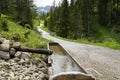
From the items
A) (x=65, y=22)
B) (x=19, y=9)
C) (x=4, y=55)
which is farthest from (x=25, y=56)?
(x=19, y=9)

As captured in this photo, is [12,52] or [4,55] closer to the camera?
[4,55]

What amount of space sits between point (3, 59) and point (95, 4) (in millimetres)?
51883

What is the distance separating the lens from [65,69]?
42.0 feet

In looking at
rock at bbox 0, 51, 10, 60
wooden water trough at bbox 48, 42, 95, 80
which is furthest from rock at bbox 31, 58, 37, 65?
rock at bbox 0, 51, 10, 60

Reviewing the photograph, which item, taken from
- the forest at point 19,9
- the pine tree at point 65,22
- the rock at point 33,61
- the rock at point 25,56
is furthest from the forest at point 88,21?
the rock at point 33,61

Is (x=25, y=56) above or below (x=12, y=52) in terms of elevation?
below

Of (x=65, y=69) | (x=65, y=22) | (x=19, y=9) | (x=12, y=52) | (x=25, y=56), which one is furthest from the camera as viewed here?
(x=19, y=9)

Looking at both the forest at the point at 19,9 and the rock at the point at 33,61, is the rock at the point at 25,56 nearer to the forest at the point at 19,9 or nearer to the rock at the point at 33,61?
the rock at the point at 33,61

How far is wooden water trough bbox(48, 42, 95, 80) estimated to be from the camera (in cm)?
786

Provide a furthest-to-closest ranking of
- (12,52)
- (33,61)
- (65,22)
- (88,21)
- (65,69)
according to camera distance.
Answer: (65,22)
(88,21)
(12,52)
(33,61)
(65,69)

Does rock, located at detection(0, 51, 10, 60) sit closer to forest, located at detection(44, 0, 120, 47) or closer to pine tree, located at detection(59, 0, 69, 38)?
forest, located at detection(44, 0, 120, 47)

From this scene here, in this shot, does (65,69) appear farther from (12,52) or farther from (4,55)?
(4,55)

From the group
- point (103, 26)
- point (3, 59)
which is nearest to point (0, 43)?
point (3, 59)

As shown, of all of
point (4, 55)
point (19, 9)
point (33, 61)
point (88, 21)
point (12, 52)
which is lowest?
point (33, 61)
